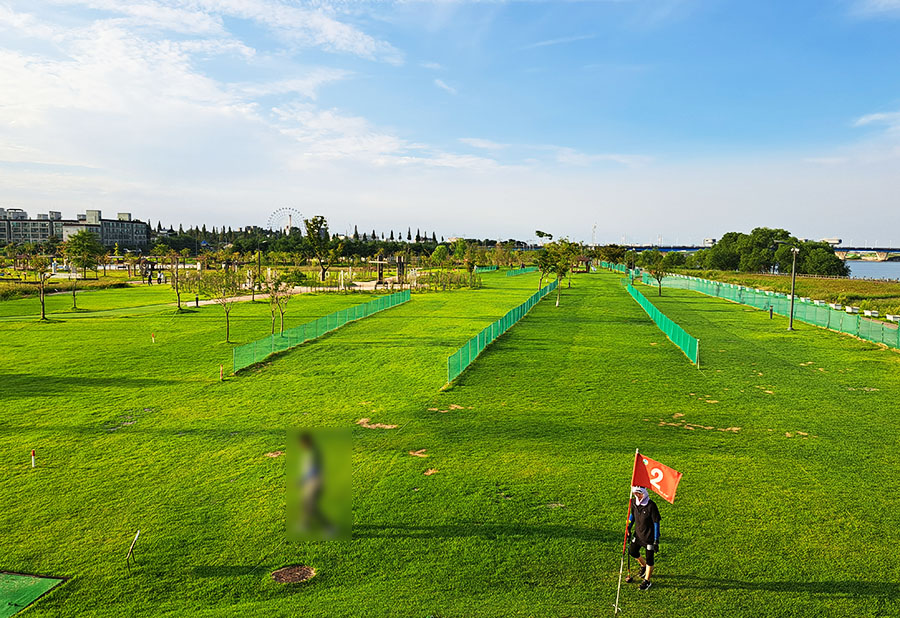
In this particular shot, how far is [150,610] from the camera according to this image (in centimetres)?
965

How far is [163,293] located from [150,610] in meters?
61.8

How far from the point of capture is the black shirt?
10.2m

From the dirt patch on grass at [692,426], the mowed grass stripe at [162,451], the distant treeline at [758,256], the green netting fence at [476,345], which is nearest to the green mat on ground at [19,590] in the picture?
the mowed grass stripe at [162,451]

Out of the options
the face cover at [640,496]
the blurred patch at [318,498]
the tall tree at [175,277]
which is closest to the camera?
the face cover at [640,496]

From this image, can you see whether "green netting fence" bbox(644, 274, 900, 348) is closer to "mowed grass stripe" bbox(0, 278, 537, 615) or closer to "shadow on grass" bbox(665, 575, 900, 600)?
"mowed grass stripe" bbox(0, 278, 537, 615)

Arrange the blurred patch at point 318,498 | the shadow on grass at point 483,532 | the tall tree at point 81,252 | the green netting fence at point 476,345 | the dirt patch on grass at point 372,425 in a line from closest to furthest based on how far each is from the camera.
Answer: the shadow on grass at point 483,532 → the blurred patch at point 318,498 → the dirt patch on grass at point 372,425 → the green netting fence at point 476,345 → the tall tree at point 81,252

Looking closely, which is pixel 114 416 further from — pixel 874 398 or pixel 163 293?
pixel 163 293

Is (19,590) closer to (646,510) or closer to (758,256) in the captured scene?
(646,510)

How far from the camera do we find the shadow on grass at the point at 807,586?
33.7 feet

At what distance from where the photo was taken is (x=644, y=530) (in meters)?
10.3

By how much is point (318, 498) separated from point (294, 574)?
198 centimetres

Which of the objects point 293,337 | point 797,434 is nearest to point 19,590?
point 797,434

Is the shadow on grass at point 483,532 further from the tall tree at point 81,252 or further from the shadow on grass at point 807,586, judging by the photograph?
the tall tree at point 81,252

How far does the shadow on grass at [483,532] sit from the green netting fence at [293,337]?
15494 millimetres
